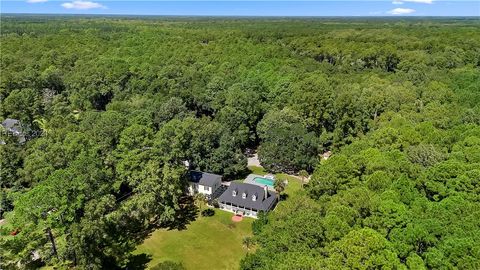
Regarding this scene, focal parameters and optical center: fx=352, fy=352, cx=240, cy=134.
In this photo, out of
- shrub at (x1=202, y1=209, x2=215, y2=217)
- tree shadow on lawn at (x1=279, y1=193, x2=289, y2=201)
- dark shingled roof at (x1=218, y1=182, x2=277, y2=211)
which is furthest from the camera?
tree shadow on lawn at (x1=279, y1=193, x2=289, y2=201)

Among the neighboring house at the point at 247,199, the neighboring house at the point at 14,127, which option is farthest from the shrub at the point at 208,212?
the neighboring house at the point at 14,127

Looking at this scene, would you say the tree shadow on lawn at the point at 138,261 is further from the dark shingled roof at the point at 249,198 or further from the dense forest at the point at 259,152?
the dark shingled roof at the point at 249,198

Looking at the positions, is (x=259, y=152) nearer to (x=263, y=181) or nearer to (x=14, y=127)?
(x=263, y=181)

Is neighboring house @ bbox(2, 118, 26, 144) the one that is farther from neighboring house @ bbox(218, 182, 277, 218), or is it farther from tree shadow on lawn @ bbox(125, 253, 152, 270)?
neighboring house @ bbox(218, 182, 277, 218)

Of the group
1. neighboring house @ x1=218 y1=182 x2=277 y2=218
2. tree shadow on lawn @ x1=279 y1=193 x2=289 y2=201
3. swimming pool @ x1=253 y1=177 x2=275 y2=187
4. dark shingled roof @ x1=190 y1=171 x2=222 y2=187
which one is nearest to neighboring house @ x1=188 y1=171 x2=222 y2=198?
dark shingled roof @ x1=190 y1=171 x2=222 y2=187

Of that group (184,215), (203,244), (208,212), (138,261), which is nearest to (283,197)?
(208,212)

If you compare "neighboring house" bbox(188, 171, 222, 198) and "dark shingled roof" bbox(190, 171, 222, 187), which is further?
"dark shingled roof" bbox(190, 171, 222, 187)

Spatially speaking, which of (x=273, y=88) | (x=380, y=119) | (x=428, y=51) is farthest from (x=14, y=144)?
(x=428, y=51)

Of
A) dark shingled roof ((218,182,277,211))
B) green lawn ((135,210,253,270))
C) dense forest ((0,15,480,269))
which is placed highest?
dense forest ((0,15,480,269))

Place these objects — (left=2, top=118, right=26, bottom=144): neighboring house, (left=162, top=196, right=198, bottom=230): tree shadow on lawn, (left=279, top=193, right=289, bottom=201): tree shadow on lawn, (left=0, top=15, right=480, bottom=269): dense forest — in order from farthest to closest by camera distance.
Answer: (left=2, top=118, right=26, bottom=144): neighboring house, (left=279, top=193, right=289, bottom=201): tree shadow on lawn, (left=162, top=196, right=198, bottom=230): tree shadow on lawn, (left=0, top=15, right=480, bottom=269): dense forest
